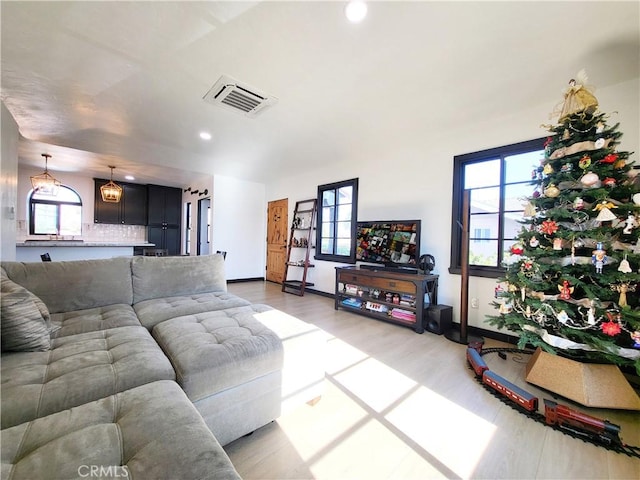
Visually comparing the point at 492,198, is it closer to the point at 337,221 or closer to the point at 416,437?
the point at 337,221

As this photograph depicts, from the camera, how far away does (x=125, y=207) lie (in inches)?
275

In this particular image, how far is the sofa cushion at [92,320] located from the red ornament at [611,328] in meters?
3.15

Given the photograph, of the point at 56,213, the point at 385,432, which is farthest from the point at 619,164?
the point at 56,213

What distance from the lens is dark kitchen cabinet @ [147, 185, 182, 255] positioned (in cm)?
733

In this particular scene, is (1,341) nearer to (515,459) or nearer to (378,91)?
(515,459)

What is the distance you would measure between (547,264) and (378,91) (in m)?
2.10

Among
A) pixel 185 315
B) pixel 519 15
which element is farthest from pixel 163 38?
pixel 519 15

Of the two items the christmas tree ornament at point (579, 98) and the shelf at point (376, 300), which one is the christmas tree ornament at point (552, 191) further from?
the shelf at point (376, 300)

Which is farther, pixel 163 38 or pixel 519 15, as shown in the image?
pixel 163 38

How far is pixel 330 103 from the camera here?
8.82ft

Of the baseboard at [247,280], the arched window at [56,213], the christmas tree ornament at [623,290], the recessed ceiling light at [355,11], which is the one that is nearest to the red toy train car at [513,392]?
the christmas tree ornament at [623,290]

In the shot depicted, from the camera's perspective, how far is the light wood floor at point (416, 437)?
1225 mm

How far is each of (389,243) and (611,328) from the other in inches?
87.4

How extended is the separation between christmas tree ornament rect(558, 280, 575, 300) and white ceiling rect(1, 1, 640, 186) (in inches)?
69.0
